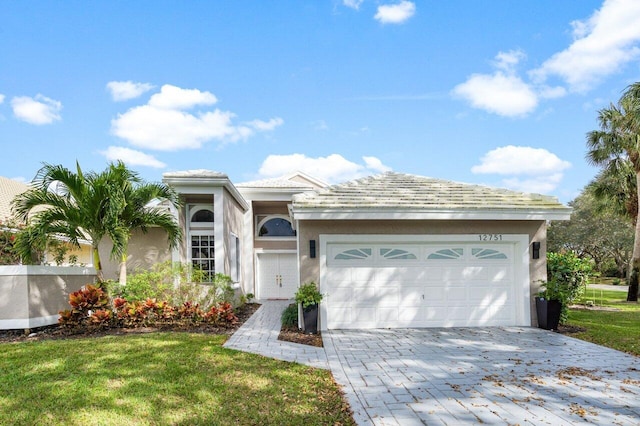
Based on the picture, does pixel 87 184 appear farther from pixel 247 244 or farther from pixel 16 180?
pixel 16 180

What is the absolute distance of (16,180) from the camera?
21.2 meters

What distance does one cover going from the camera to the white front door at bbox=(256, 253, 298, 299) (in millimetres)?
17250

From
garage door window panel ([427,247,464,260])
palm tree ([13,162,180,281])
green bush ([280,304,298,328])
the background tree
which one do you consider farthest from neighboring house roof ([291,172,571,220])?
the background tree

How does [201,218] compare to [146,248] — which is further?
[201,218]

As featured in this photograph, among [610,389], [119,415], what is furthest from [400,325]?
[119,415]

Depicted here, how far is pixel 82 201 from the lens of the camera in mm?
9422

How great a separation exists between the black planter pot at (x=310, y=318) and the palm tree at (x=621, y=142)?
50.7 ft

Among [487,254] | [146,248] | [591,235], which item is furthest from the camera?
[591,235]

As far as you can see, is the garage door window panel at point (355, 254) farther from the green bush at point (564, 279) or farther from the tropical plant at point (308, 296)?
the green bush at point (564, 279)

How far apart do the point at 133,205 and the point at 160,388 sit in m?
6.29

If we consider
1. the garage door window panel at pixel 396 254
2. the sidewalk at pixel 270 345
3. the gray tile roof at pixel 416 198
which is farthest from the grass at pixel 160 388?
the garage door window panel at pixel 396 254

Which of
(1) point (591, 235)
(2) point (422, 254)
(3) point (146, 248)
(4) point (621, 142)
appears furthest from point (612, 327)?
(1) point (591, 235)

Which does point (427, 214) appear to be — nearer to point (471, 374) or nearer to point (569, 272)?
point (471, 374)

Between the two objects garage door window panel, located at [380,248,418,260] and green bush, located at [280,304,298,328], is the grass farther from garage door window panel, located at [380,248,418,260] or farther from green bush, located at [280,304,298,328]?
garage door window panel, located at [380,248,418,260]
